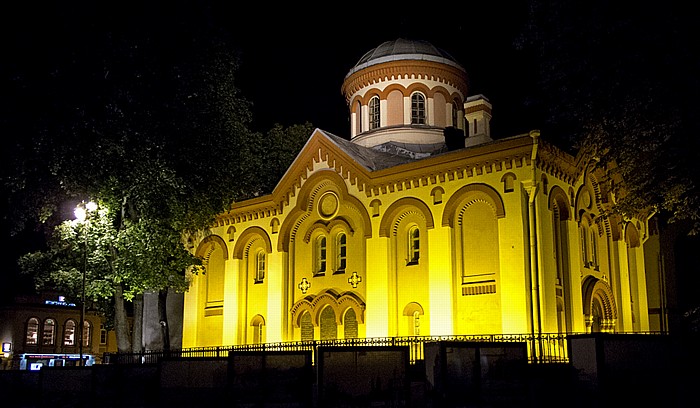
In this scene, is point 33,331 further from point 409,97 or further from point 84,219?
point 409,97

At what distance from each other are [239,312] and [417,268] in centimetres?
799

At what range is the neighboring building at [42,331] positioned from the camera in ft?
161

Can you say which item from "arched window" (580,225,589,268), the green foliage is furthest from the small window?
the green foliage

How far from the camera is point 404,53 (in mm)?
31438

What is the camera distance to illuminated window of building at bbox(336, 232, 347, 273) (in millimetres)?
26281

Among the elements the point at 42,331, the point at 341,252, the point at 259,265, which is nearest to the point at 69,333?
the point at 42,331

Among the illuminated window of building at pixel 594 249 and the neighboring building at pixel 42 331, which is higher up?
the illuminated window of building at pixel 594 249

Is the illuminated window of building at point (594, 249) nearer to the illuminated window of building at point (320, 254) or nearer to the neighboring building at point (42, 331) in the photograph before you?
the illuminated window of building at point (320, 254)

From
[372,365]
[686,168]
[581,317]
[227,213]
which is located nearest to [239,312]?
[227,213]

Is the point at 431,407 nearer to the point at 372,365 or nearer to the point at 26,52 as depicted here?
the point at 372,365

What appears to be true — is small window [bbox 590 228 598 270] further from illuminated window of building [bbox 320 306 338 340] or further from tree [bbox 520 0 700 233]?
illuminated window of building [bbox 320 306 338 340]

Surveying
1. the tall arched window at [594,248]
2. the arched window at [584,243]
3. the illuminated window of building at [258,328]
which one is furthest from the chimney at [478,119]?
the illuminated window of building at [258,328]

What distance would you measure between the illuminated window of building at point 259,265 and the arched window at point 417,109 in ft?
27.5

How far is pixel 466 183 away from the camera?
23094 mm
